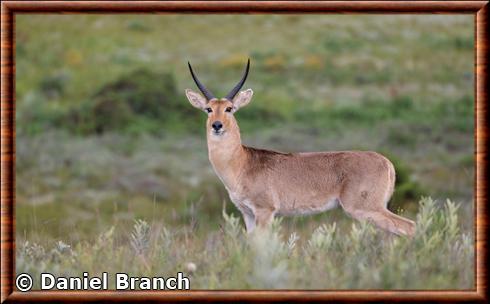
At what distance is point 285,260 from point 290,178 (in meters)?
2.64

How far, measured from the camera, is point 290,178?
38.7 ft

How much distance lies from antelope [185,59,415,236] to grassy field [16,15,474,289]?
0.51m

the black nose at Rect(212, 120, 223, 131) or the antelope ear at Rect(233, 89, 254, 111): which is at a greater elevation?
the antelope ear at Rect(233, 89, 254, 111)

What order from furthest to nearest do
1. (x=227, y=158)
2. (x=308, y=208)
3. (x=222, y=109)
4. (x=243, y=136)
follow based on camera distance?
(x=243, y=136) < (x=227, y=158) < (x=308, y=208) < (x=222, y=109)

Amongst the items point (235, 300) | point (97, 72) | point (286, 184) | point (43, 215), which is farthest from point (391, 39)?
point (235, 300)

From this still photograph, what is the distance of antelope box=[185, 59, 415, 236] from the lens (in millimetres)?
11492

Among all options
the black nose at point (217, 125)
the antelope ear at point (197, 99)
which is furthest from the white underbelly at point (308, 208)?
the antelope ear at point (197, 99)

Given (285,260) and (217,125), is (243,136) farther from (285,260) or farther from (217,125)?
(285,260)

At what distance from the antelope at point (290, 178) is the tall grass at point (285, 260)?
101 cm

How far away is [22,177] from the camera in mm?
29203

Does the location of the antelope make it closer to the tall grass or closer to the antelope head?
the antelope head

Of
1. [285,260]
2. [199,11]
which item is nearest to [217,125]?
[199,11]

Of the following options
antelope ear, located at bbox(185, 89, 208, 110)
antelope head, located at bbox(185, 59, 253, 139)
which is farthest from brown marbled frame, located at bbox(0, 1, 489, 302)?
antelope ear, located at bbox(185, 89, 208, 110)

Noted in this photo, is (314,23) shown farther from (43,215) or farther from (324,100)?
(43,215)
